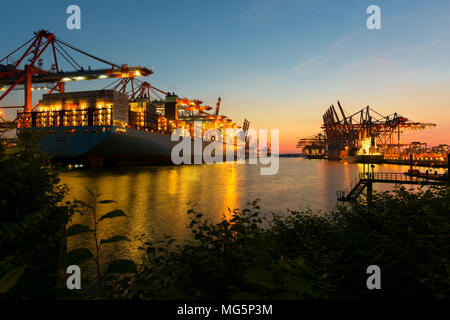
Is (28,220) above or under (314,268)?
above

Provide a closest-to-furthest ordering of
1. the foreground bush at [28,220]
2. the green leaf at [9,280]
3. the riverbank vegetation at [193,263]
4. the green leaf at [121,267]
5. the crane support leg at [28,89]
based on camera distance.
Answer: the green leaf at [9,280] < the green leaf at [121,267] < the riverbank vegetation at [193,263] < the foreground bush at [28,220] < the crane support leg at [28,89]

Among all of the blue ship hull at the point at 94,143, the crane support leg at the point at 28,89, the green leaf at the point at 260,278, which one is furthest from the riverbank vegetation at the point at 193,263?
the crane support leg at the point at 28,89

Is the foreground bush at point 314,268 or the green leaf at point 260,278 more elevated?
the green leaf at point 260,278

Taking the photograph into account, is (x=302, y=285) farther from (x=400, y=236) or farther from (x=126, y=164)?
(x=126, y=164)


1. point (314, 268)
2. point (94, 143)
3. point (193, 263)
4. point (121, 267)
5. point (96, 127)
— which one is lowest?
point (314, 268)

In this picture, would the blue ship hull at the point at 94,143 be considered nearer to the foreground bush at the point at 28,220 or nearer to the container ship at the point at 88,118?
the container ship at the point at 88,118

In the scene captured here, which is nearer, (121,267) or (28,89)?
(121,267)

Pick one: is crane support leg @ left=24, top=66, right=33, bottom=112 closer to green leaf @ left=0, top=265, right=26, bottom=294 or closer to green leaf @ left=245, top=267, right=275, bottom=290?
green leaf @ left=0, top=265, right=26, bottom=294

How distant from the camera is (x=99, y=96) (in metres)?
64.0

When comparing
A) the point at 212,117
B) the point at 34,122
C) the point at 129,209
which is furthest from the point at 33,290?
the point at 212,117

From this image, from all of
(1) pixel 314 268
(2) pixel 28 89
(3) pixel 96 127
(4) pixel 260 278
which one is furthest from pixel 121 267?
(2) pixel 28 89

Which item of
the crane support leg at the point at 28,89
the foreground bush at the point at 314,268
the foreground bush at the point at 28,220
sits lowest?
the foreground bush at the point at 314,268

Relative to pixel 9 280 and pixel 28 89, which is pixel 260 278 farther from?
pixel 28 89
